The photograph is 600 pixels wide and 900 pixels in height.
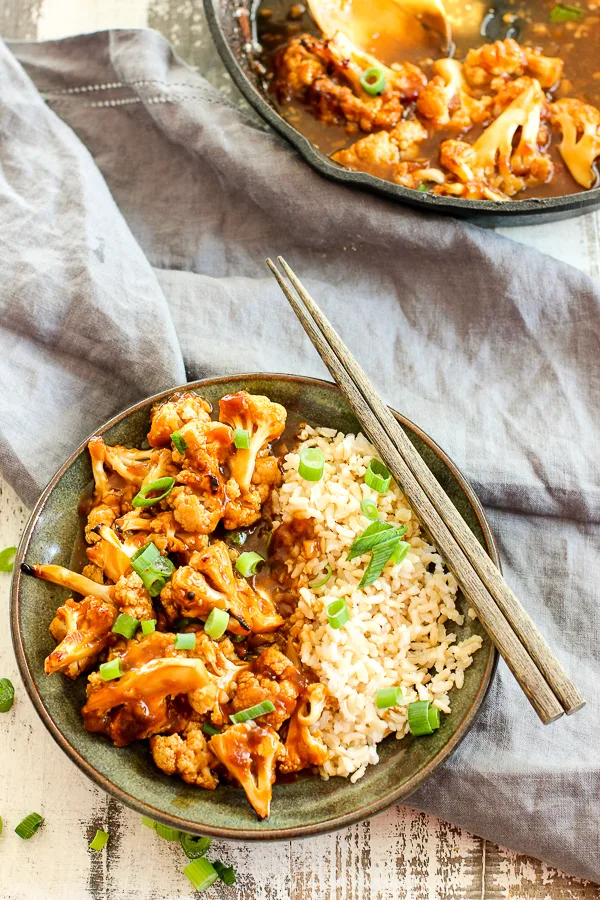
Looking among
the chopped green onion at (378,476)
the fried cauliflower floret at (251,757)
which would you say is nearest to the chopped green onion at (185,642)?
the fried cauliflower floret at (251,757)

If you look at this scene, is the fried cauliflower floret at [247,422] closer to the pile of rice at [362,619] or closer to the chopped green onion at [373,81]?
the pile of rice at [362,619]

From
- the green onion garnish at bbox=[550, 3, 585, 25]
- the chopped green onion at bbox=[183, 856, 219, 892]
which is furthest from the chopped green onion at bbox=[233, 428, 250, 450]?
the green onion garnish at bbox=[550, 3, 585, 25]

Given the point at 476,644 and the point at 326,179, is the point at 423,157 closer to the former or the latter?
the point at 326,179

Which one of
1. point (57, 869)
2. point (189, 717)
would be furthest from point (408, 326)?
point (57, 869)

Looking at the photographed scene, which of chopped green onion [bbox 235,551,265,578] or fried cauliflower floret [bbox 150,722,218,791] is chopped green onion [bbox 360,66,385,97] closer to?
chopped green onion [bbox 235,551,265,578]

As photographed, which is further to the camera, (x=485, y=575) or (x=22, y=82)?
(x=22, y=82)

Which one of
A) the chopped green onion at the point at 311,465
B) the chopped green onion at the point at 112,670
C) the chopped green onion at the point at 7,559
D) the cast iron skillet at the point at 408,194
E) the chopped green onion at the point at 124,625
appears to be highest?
the cast iron skillet at the point at 408,194
